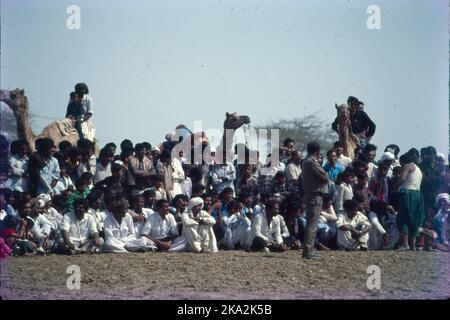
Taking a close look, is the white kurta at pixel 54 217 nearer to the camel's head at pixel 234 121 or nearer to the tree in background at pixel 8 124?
the camel's head at pixel 234 121

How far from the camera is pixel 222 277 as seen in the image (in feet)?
43.8

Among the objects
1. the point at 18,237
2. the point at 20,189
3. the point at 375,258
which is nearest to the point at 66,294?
the point at 18,237

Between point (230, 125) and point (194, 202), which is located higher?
point (230, 125)

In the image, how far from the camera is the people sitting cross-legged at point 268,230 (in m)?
15.6

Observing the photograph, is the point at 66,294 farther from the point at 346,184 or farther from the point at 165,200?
the point at 346,184

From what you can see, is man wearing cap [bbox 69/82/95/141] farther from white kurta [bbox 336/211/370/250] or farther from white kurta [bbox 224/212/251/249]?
white kurta [bbox 336/211/370/250]

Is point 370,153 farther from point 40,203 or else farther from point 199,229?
point 40,203

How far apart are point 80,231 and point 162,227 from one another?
51.3 inches

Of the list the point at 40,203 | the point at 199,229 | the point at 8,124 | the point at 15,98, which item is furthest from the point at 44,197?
the point at 8,124

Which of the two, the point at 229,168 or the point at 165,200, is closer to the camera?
the point at 165,200

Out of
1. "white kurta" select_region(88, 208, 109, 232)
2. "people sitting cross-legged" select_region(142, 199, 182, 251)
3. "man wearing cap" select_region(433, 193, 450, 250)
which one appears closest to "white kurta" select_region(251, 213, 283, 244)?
"people sitting cross-legged" select_region(142, 199, 182, 251)

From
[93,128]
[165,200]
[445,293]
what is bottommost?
[445,293]

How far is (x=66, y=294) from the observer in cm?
1253

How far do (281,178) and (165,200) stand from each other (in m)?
2.11
